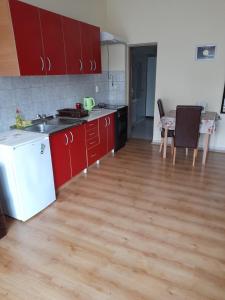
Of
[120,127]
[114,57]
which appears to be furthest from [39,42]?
[114,57]

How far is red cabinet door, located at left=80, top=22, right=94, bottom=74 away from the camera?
10.5ft

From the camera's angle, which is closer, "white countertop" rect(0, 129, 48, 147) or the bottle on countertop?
"white countertop" rect(0, 129, 48, 147)

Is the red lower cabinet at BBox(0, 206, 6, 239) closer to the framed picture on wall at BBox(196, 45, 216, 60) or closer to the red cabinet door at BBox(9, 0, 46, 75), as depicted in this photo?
the red cabinet door at BBox(9, 0, 46, 75)

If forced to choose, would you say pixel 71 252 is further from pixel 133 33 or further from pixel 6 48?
pixel 133 33

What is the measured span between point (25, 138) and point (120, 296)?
5.44 ft

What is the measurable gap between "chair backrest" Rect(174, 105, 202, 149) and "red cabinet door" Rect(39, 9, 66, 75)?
181cm

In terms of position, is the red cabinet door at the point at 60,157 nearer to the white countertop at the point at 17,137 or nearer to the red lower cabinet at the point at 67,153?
the red lower cabinet at the point at 67,153

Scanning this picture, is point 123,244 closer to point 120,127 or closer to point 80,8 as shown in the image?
point 120,127

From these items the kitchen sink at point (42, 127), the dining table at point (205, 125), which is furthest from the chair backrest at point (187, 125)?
the kitchen sink at point (42, 127)

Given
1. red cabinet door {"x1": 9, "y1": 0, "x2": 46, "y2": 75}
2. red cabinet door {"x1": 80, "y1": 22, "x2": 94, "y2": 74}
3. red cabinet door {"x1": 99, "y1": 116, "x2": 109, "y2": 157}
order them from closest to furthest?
red cabinet door {"x1": 9, "y1": 0, "x2": 46, "y2": 75}
red cabinet door {"x1": 80, "y1": 22, "x2": 94, "y2": 74}
red cabinet door {"x1": 99, "y1": 116, "x2": 109, "y2": 157}

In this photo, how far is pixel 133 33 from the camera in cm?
426

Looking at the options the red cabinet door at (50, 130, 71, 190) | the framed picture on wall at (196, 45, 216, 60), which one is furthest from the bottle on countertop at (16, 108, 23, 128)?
the framed picture on wall at (196, 45, 216, 60)

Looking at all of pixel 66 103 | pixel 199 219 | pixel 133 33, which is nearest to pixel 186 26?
pixel 133 33

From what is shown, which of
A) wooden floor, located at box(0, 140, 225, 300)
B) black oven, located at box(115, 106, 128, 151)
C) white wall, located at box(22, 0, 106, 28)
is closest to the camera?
wooden floor, located at box(0, 140, 225, 300)
